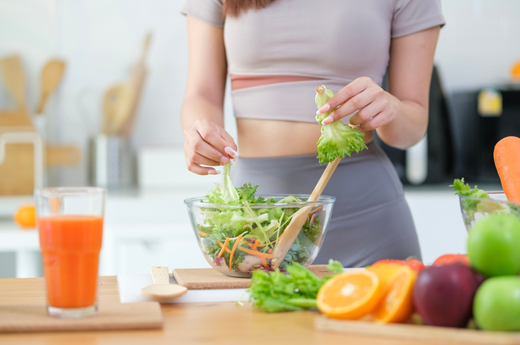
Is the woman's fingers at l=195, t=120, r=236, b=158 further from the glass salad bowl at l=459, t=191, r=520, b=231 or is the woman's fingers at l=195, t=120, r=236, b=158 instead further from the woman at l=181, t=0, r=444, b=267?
the glass salad bowl at l=459, t=191, r=520, b=231

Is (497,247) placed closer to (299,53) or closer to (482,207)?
(482,207)

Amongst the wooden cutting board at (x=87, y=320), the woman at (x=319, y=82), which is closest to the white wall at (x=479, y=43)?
the woman at (x=319, y=82)

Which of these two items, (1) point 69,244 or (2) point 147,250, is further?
(2) point 147,250

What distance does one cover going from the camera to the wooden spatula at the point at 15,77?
7.75 feet

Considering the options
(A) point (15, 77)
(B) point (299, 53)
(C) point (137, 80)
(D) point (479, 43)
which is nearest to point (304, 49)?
(B) point (299, 53)

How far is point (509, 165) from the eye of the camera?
777 millimetres

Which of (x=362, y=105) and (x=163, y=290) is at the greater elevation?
(x=362, y=105)

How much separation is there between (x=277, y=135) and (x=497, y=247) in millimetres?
645

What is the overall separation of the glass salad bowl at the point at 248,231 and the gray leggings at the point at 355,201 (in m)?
0.28

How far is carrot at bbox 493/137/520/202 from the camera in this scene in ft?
2.47

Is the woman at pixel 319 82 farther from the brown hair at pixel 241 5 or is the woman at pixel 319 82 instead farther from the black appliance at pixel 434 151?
the black appliance at pixel 434 151

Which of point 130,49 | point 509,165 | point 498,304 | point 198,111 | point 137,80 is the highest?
point 130,49

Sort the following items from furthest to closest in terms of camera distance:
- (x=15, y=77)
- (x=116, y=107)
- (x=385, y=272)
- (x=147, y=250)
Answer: (x=116, y=107) → (x=15, y=77) → (x=147, y=250) → (x=385, y=272)

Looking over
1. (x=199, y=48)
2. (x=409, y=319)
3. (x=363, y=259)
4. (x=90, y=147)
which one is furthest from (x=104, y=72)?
(x=409, y=319)
